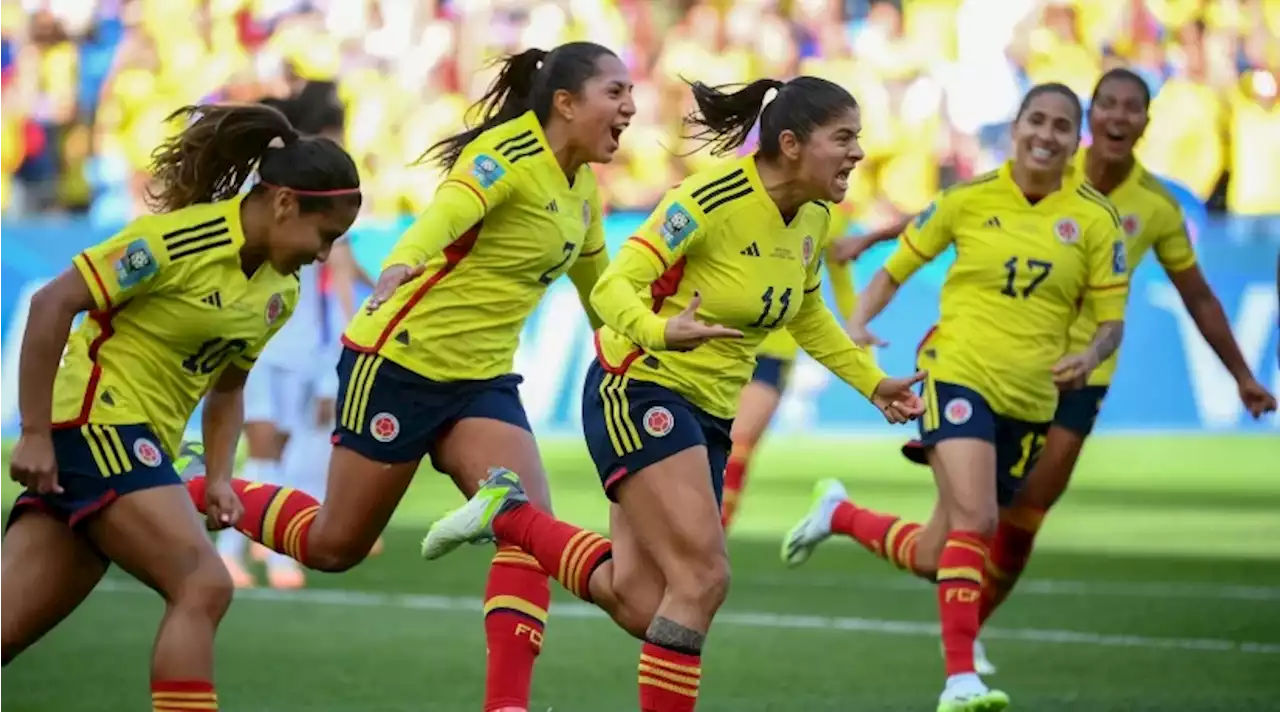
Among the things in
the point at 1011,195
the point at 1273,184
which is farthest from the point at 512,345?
the point at 1273,184

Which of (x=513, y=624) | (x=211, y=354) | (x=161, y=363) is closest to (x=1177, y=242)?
(x=513, y=624)

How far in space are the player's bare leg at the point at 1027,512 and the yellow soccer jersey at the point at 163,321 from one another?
3871mm

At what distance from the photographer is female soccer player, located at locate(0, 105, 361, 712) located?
5789mm

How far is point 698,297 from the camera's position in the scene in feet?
19.1

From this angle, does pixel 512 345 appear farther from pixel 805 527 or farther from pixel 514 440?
pixel 805 527

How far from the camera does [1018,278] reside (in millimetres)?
8359

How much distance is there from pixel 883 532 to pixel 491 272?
2.51m

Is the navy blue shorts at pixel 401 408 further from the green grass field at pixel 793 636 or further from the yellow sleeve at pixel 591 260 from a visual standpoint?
the green grass field at pixel 793 636

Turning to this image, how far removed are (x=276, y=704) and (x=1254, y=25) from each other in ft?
49.4

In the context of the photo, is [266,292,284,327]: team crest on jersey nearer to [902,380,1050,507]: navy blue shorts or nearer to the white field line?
[902,380,1050,507]: navy blue shorts

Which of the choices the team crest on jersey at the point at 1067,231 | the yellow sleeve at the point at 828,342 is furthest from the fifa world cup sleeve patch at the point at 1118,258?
the yellow sleeve at the point at 828,342

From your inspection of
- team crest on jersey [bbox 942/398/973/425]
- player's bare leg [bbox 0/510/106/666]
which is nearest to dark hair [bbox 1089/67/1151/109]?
team crest on jersey [bbox 942/398/973/425]

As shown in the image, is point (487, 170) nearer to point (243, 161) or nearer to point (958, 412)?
point (243, 161)

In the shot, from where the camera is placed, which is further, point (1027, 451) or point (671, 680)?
point (1027, 451)
